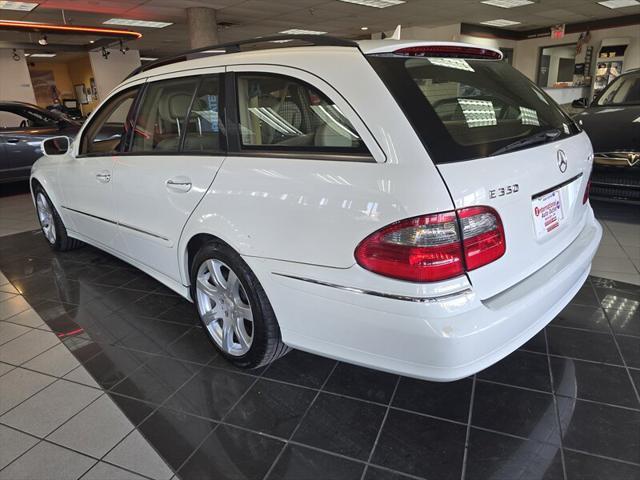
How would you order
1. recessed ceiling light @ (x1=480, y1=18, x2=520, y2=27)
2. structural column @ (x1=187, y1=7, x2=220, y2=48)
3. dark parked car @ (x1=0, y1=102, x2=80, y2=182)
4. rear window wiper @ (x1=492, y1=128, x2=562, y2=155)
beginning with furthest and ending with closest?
1. recessed ceiling light @ (x1=480, y1=18, x2=520, y2=27)
2. structural column @ (x1=187, y1=7, x2=220, y2=48)
3. dark parked car @ (x1=0, y1=102, x2=80, y2=182)
4. rear window wiper @ (x1=492, y1=128, x2=562, y2=155)

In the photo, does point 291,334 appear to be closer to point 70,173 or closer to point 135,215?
point 135,215

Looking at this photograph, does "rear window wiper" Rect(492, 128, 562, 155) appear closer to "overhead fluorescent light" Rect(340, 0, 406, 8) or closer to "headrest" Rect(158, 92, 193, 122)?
"headrest" Rect(158, 92, 193, 122)

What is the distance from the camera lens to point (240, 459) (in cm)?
163

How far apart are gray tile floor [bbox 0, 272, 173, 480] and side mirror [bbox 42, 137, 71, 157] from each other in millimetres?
1519

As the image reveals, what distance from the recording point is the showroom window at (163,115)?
2256 mm

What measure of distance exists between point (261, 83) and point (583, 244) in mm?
1527

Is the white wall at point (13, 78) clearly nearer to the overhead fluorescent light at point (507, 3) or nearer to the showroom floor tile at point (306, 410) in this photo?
the overhead fluorescent light at point (507, 3)

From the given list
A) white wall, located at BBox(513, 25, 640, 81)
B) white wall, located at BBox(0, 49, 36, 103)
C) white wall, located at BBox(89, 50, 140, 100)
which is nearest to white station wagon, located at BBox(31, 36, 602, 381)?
Answer: white wall, located at BBox(0, 49, 36, 103)

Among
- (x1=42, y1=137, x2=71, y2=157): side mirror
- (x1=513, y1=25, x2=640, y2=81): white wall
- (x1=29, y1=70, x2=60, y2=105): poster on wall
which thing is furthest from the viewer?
(x1=29, y1=70, x2=60, y2=105): poster on wall

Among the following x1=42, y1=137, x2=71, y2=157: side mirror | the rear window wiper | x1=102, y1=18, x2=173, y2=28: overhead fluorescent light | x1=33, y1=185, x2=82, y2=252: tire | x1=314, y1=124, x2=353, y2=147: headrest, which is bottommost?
x1=33, y1=185, x2=82, y2=252: tire

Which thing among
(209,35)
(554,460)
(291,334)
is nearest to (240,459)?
(291,334)

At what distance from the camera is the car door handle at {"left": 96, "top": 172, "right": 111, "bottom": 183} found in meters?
2.71

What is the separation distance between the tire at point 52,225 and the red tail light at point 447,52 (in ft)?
10.7

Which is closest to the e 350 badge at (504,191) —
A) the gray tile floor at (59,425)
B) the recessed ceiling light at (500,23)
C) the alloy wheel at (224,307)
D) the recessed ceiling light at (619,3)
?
the alloy wheel at (224,307)
